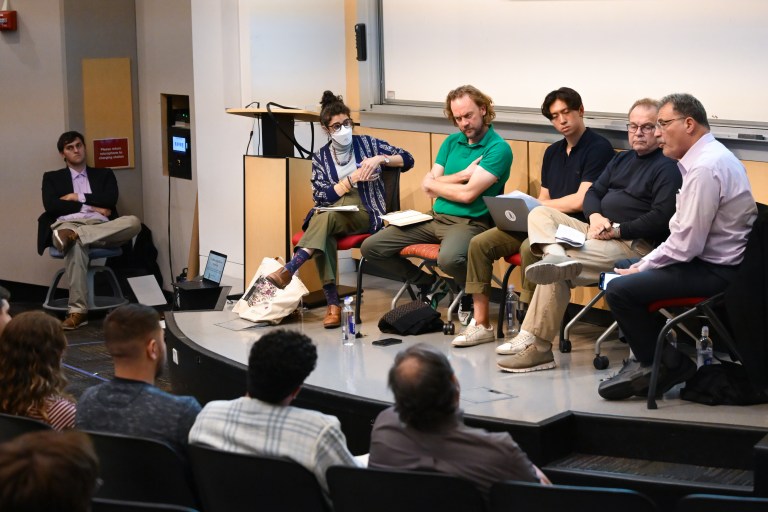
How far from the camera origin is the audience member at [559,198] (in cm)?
516

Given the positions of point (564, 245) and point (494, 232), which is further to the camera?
point (494, 232)

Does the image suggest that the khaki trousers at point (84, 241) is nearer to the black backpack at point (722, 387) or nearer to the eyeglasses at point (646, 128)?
the eyeglasses at point (646, 128)

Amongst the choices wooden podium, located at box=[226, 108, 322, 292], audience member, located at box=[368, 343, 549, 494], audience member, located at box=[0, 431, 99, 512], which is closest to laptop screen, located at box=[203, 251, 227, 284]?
wooden podium, located at box=[226, 108, 322, 292]

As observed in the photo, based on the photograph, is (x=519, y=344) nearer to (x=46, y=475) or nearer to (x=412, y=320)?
(x=412, y=320)

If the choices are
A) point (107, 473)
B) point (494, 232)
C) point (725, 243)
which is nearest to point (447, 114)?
point (494, 232)

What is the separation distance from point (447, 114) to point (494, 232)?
78 centimetres

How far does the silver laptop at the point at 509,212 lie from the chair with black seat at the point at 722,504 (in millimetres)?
2847

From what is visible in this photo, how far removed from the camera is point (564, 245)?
187 inches

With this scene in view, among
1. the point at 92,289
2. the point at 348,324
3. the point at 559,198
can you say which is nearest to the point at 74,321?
the point at 92,289

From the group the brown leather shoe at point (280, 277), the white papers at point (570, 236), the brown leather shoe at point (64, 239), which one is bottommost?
the brown leather shoe at point (280, 277)

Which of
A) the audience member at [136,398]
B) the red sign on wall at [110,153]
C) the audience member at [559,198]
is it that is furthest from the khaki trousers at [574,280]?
the red sign on wall at [110,153]

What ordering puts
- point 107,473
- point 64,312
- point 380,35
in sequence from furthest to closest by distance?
point 64,312 → point 380,35 → point 107,473

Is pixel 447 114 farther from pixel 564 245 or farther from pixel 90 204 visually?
pixel 90 204

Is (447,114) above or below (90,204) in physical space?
above
